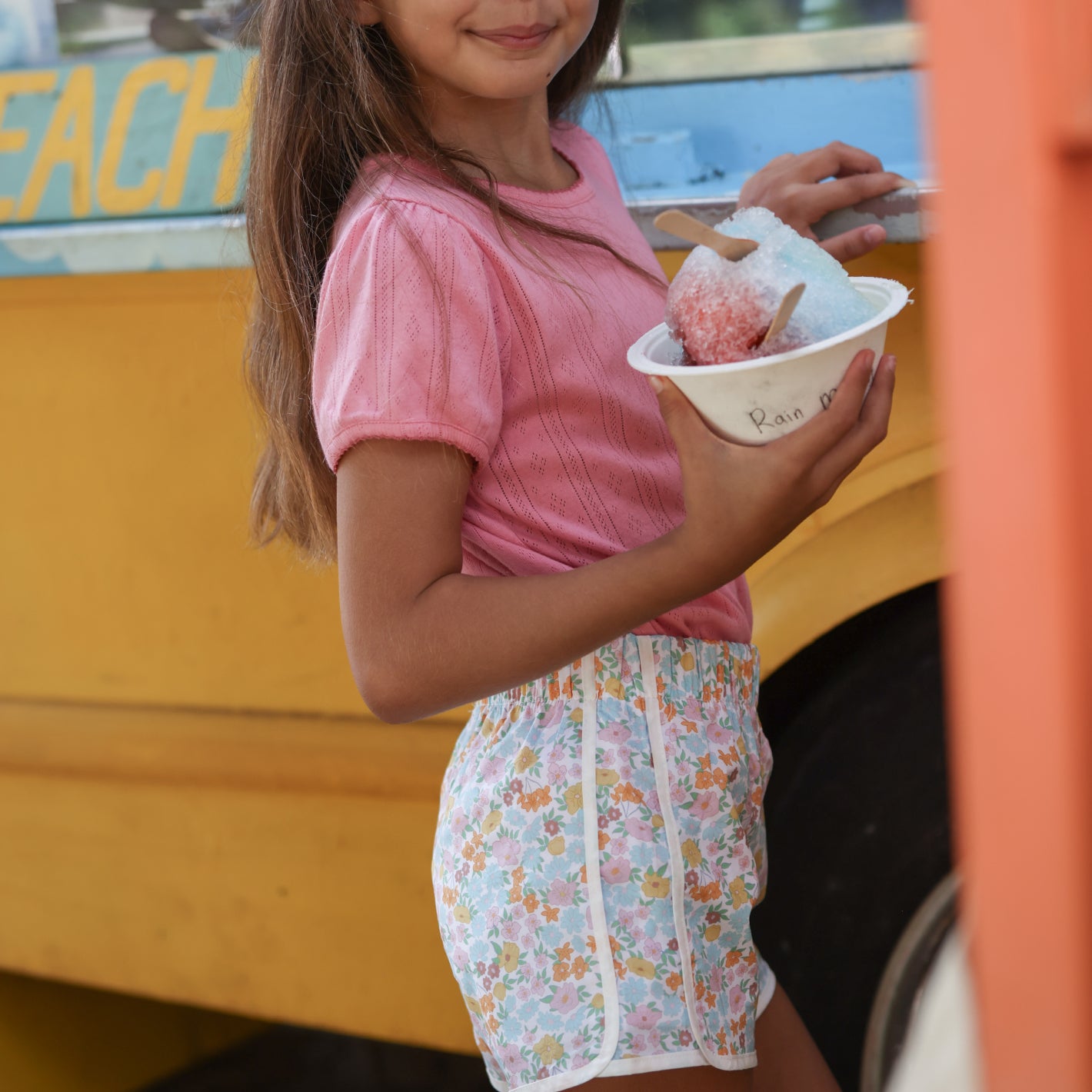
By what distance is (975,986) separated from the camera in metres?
0.59

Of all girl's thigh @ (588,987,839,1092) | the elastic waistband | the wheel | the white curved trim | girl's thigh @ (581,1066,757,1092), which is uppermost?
the elastic waistband

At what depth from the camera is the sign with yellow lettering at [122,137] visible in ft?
5.76

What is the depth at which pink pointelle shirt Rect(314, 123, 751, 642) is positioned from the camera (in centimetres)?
105

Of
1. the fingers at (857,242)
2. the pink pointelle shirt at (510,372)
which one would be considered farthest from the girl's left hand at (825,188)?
the pink pointelle shirt at (510,372)

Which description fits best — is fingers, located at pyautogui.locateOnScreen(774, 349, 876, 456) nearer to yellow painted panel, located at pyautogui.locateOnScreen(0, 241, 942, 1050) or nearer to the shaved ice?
the shaved ice

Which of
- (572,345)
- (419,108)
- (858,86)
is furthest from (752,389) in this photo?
(858,86)

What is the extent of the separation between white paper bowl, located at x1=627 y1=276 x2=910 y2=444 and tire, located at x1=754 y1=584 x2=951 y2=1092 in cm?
68

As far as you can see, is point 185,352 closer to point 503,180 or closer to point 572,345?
point 503,180

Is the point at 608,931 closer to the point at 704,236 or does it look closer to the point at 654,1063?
the point at 654,1063

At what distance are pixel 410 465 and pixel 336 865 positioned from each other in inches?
39.3

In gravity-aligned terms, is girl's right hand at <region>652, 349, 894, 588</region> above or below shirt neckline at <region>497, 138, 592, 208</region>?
below

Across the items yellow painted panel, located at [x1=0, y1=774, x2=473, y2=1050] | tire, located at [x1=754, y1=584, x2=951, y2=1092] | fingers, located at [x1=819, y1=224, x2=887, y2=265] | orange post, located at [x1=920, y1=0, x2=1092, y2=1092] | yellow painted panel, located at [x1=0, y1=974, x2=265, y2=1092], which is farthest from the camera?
yellow painted panel, located at [x1=0, y1=974, x2=265, y2=1092]

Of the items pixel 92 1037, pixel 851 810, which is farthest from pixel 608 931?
pixel 92 1037

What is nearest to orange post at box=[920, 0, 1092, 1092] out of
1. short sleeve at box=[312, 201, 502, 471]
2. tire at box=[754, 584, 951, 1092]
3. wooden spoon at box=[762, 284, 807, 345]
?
wooden spoon at box=[762, 284, 807, 345]
